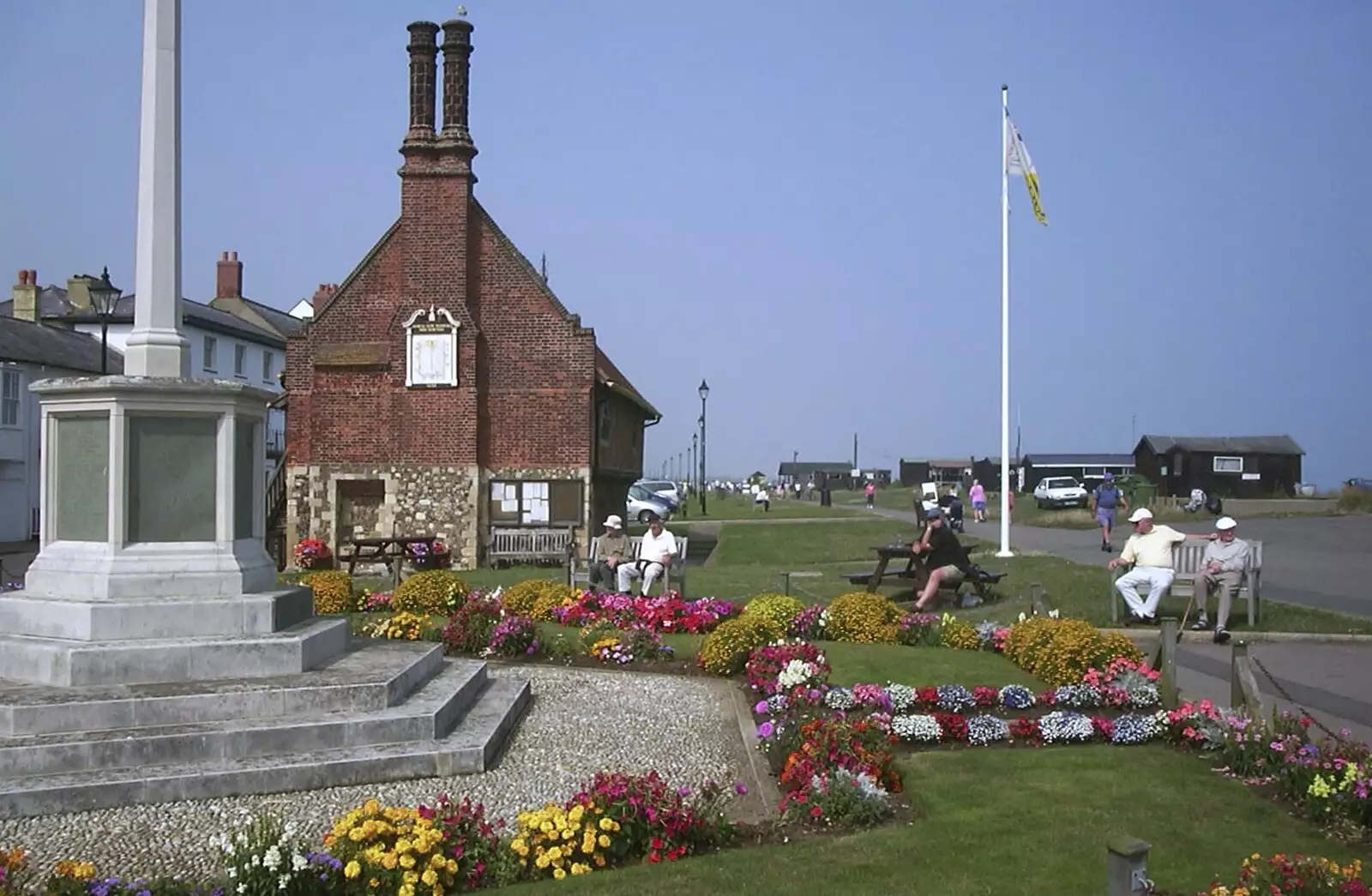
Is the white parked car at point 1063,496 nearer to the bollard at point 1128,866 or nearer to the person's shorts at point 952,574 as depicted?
the person's shorts at point 952,574

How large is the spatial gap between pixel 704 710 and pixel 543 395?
59.4 ft

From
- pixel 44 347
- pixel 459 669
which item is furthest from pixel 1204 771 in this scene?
pixel 44 347

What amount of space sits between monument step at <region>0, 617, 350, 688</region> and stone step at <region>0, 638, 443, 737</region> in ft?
0.35

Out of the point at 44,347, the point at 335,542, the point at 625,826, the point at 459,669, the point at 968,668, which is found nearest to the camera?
the point at 625,826

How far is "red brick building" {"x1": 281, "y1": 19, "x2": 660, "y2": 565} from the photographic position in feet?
92.4

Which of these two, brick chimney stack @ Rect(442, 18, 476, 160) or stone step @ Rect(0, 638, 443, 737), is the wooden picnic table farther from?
stone step @ Rect(0, 638, 443, 737)

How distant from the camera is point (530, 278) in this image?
28953mm

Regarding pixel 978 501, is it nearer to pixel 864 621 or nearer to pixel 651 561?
pixel 651 561

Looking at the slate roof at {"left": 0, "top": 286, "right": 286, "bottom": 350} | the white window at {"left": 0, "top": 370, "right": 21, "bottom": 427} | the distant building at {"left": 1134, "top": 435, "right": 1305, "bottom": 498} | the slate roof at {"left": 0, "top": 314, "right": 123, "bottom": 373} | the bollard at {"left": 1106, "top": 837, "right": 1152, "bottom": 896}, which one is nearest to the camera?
the bollard at {"left": 1106, "top": 837, "right": 1152, "bottom": 896}

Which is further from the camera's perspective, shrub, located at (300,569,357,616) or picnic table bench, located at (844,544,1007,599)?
picnic table bench, located at (844,544,1007,599)

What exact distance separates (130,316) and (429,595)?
106ft

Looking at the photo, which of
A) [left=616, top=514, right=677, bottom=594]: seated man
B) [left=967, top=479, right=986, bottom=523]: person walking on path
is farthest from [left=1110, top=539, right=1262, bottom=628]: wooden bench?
[left=967, top=479, right=986, bottom=523]: person walking on path

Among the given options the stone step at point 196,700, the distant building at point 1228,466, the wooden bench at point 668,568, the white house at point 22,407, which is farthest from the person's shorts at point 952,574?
the distant building at point 1228,466

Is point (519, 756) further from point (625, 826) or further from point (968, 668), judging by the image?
point (968, 668)
